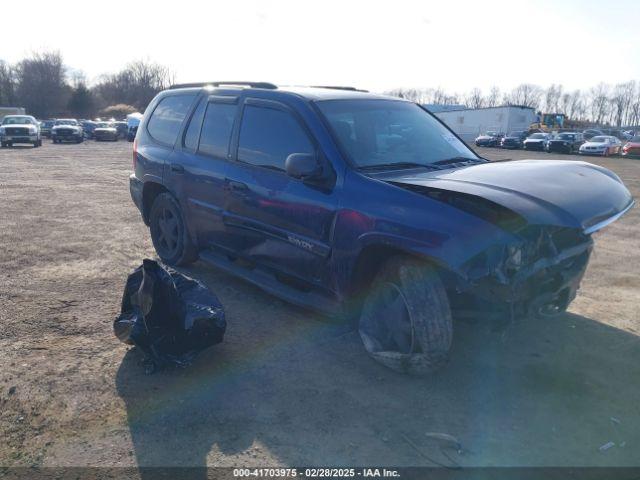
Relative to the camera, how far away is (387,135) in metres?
4.26

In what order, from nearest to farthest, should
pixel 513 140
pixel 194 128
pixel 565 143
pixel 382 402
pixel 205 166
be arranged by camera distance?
pixel 382 402 < pixel 205 166 < pixel 194 128 < pixel 565 143 < pixel 513 140

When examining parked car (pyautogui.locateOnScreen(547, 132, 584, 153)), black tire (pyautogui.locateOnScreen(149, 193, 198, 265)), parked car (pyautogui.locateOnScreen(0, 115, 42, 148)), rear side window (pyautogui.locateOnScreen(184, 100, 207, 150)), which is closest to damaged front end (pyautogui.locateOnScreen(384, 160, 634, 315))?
rear side window (pyautogui.locateOnScreen(184, 100, 207, 150))

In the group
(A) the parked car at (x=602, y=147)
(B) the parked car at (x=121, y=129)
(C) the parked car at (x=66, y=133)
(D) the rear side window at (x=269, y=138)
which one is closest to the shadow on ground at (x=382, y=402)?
(D) the rear side window at (x=269, y=138)

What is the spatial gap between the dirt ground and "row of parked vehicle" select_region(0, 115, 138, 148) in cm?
2794

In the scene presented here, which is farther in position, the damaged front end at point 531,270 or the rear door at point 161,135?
the rear door at point 161,135

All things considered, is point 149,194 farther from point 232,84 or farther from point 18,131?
point 18,131

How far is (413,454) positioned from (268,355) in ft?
4.55

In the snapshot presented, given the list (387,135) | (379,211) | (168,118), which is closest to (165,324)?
(379,211)

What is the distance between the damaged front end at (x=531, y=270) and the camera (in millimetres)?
2949

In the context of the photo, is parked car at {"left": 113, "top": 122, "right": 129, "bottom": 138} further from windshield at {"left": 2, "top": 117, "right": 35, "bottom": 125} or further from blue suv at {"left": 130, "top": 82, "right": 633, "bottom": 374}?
blue suv at {"left": 130, "top": 82, "right": 633, "bottom": 374}

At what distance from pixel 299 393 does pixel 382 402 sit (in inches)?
20.2

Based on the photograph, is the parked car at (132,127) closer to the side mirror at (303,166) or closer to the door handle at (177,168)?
the door handle at (177,168)

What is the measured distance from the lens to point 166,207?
5633mm

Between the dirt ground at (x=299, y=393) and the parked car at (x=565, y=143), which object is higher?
the parked car at (x=565, y=143)
